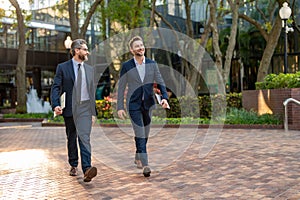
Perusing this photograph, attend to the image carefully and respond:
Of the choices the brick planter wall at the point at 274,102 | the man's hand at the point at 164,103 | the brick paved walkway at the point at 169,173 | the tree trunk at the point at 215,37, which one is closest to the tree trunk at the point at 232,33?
the tree trunk at the point at 215,37

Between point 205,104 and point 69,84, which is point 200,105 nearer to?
point 205,104

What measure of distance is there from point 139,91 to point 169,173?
3.90 ft

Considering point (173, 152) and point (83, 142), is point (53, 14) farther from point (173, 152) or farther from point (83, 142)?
point (83, 142)

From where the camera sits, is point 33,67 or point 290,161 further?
point 33,67

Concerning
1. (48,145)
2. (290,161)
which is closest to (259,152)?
(290,161)

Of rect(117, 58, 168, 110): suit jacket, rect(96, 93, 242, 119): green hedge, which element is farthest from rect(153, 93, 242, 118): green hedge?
rect(117, 58, 168, 110): suit jacket

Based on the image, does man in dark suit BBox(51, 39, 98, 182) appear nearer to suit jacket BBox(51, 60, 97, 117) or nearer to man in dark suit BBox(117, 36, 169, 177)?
suit jacket BBox(51, 60, 97, 117)

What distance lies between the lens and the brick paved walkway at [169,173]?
17.1 feet

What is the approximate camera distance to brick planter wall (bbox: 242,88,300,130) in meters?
13.0

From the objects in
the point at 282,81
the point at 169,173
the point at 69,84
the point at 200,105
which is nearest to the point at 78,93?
the point at 69,84

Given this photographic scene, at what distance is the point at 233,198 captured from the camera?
4875 mm

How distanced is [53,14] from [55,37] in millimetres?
1863

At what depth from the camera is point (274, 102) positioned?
14.2 meters

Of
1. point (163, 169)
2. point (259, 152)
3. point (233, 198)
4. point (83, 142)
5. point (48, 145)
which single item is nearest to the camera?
point (233, 198)
